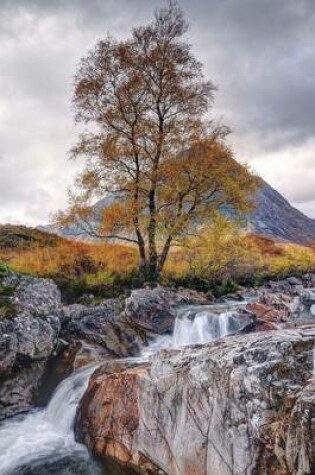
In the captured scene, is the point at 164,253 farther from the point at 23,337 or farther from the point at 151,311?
the point at 23,337

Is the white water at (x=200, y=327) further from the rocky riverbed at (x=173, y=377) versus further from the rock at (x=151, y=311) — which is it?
the rock at (x=151, y=311)

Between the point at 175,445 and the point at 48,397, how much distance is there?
20.6 ft

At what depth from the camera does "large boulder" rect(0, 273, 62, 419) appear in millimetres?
13680

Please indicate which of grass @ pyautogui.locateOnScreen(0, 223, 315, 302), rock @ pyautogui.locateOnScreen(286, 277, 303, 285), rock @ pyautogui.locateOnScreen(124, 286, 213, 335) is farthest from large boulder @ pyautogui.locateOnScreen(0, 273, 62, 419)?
rock @ pyautogui.locateOnScreen(286, 277, 303, 285)

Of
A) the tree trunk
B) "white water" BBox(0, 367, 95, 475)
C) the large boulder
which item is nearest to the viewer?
"white water" BBox(0, 367, 95, 475)

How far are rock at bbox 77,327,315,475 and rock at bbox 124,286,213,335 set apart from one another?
6.64m

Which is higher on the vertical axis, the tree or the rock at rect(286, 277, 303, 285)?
the tree

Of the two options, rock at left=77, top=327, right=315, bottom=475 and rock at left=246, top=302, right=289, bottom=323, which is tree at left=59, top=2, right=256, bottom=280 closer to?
rock at left=246, top=302, right=289, bottom=323

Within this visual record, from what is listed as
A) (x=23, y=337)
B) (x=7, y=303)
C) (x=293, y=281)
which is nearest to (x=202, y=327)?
(x=23, y=337)

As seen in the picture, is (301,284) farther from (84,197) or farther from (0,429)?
(0,429)

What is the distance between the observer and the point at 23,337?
1416 cm

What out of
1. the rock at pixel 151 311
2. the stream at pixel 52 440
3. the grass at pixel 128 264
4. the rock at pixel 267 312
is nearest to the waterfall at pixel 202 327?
the rock at pixel 151 311

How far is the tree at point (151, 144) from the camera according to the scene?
22781 mm

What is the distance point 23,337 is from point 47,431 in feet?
10.5
